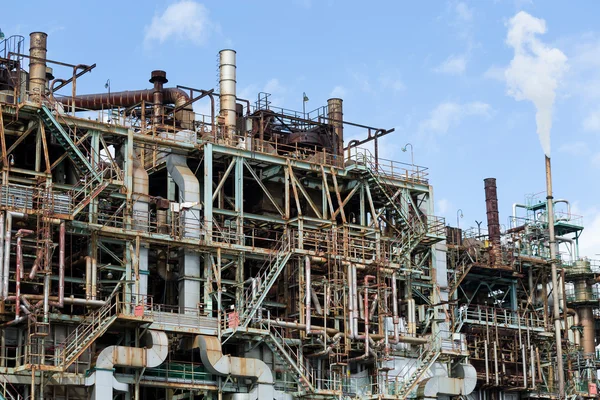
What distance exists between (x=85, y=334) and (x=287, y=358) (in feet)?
37.4

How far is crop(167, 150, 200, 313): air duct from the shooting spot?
69.9m

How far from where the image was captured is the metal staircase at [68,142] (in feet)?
220

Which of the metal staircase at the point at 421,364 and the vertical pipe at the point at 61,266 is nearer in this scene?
the vertical pipe at the point at 61,266

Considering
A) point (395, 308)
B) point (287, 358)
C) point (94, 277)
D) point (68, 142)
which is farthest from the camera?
point (395, 308)

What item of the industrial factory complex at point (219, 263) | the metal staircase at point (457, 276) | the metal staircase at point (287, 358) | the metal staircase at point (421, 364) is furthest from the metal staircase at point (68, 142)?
the metal staircase at point (457, 276)

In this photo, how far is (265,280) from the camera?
70.8 metres

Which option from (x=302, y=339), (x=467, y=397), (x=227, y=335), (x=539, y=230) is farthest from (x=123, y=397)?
(x=539, y=230)

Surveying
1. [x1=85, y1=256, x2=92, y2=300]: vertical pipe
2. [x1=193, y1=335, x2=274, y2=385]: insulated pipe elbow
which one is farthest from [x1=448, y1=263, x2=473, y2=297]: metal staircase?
[x1=85, y1=256, x2=92, y2=300]: vertical pipe

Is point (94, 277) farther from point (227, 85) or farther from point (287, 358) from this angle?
point (227, 85)

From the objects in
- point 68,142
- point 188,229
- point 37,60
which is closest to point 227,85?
point 188,229

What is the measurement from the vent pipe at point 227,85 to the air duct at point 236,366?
14747 mm

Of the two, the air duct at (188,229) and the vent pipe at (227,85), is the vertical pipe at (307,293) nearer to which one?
the air duct at (188,229)

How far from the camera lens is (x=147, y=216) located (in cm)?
7025

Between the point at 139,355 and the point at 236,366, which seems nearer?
the point at 139,355
